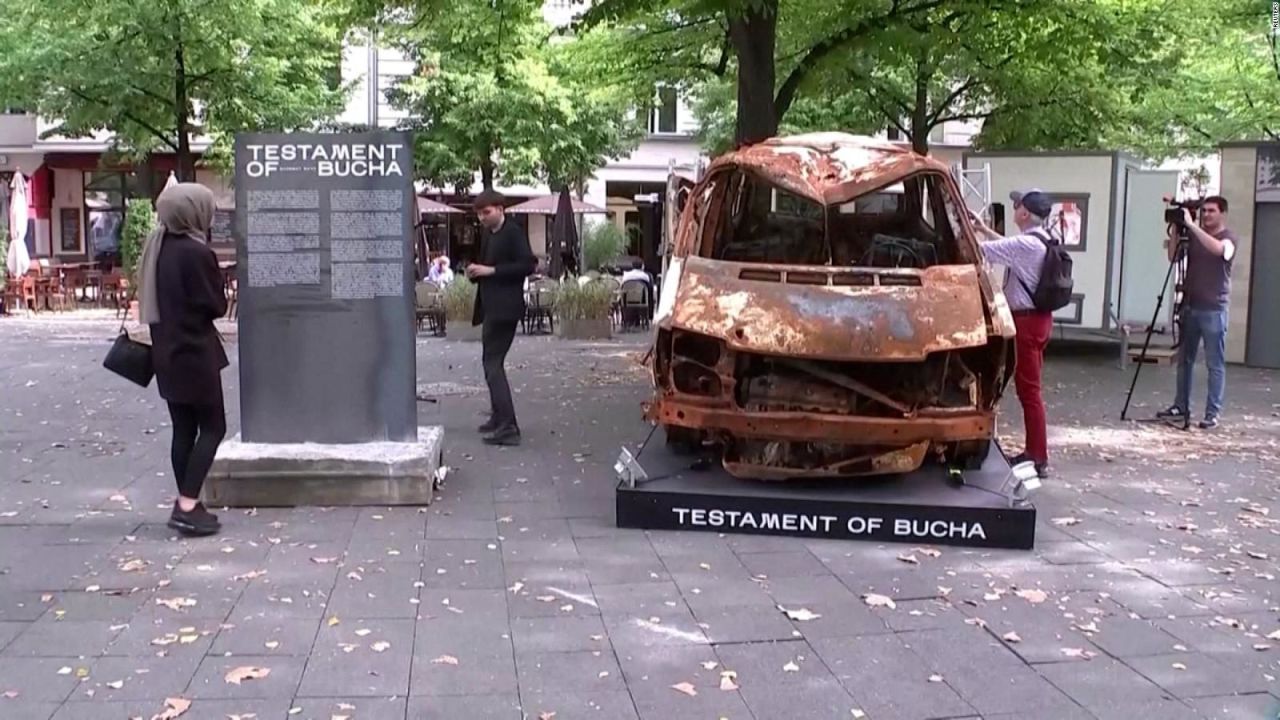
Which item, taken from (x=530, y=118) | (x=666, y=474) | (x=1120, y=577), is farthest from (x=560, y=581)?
(x=530, y=118)

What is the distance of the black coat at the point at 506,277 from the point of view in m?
8.52

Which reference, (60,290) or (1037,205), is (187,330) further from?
(60,290)

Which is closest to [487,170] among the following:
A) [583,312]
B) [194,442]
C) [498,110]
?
[498,110]

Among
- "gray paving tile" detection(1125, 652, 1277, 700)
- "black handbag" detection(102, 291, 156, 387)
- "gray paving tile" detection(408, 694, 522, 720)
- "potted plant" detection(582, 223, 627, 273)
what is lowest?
"gray paving tile" detection(408, 694, 522, 720)

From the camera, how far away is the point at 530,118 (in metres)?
26.7

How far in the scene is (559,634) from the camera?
15.6ft

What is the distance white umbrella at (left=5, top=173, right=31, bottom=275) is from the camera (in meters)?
21.2

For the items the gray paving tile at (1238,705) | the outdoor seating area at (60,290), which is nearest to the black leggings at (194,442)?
the gray paving tile at (1238,705)

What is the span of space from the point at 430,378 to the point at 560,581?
24.3ft

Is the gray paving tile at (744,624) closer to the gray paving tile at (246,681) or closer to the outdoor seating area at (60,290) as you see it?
the gray paving tile at (246,681)

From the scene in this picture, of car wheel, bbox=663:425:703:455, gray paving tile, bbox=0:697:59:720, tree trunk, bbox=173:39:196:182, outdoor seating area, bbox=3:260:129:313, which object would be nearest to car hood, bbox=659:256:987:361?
car wheel, bbox=663:425:703:455

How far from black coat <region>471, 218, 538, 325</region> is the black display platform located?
2.43 meters

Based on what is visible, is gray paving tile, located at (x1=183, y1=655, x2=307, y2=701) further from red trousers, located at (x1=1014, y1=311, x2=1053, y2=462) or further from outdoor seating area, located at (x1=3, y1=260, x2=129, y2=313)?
outdoor seating area, located at (x1=3, y1=260, x2=129, y2=313)

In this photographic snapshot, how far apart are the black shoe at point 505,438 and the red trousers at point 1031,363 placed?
11.9 feet
